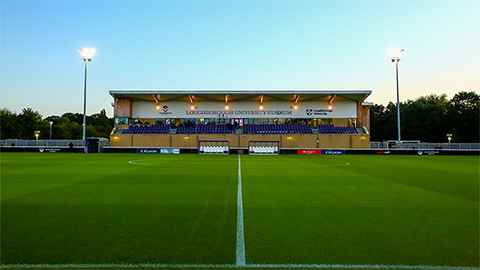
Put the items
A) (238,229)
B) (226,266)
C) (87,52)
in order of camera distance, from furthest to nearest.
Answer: (87,52) < (238,229) < (226,266)

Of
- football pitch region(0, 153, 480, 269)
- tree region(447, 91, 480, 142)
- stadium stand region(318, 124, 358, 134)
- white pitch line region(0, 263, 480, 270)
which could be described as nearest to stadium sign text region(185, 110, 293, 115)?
stadium stand region(318, 124, 358, 134)

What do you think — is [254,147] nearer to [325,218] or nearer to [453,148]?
[453,148]

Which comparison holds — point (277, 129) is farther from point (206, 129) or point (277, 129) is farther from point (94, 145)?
point (94, 145)

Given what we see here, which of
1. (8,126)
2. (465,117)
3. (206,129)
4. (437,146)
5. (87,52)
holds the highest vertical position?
(87,52)

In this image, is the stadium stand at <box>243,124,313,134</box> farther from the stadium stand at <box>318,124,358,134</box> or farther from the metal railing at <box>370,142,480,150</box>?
the metal railing at <box>370,142,480,150</box>

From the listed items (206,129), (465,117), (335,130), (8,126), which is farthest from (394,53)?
(8,126)

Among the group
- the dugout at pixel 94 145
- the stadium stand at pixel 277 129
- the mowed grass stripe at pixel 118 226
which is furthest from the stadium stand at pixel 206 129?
the mowed grass stripe at pixel 118 226

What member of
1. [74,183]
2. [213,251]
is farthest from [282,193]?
[74,183]

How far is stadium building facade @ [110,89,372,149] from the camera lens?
45219 mm

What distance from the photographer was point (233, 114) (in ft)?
162

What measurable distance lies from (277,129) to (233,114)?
7586mm

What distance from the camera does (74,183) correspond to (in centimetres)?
1002

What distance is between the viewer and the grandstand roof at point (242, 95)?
46.0m

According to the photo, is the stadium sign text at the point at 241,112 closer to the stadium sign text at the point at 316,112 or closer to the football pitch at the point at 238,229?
the stadium sign text at the point at 316,112
